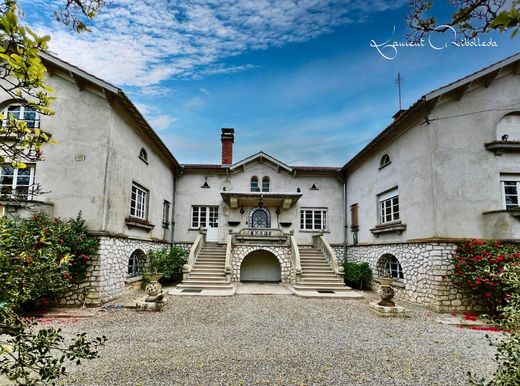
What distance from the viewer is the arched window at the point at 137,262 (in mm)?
12789

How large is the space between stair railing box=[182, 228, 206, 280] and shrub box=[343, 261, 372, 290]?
24.9ft

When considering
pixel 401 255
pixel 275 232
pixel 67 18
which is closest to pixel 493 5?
pixel 67 18

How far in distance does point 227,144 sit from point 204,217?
4966mm

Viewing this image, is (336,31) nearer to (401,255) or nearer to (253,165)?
(401,255)

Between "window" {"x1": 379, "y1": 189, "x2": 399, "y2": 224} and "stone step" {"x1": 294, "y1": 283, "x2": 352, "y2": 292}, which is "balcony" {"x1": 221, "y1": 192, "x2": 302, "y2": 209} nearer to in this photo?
"window" {"x1": 379, "y1": 189, "x2": 399, "y2": 224}

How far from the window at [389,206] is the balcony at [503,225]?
3.14 m

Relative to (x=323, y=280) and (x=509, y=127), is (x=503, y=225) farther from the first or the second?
(x=323, y=280)

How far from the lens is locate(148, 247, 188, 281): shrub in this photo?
526 inches

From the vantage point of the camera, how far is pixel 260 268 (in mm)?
16344

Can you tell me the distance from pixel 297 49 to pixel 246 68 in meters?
2.03

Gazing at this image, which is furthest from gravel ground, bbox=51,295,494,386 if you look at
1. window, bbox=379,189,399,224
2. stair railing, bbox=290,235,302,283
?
window, bbox=379,189,399,224

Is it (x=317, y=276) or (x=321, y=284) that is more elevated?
(x=317, y=276)

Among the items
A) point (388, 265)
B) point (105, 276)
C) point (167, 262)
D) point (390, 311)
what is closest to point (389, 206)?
point (388, 265)

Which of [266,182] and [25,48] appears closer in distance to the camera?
[25,48]
